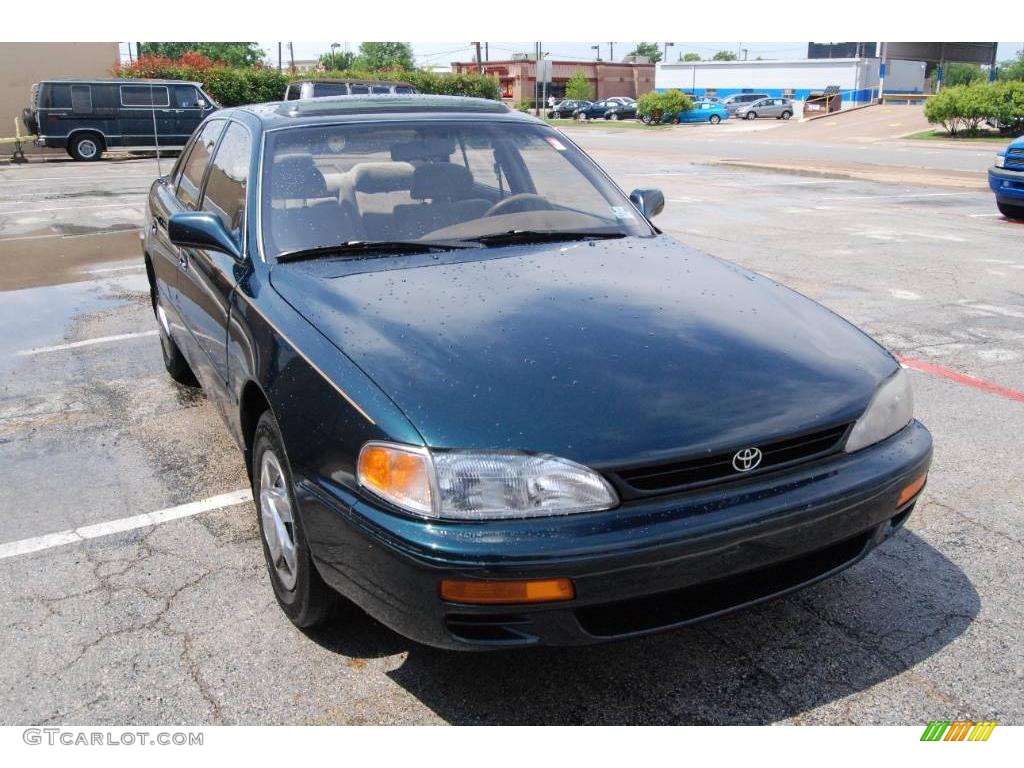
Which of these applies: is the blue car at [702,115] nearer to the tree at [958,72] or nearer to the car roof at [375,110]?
the tree at [958,72]

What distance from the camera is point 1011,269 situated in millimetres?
8820

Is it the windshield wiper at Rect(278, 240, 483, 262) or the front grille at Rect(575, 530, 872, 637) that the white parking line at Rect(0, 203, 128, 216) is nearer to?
the windshield wiper at Rect(278, 240, 483, 262)

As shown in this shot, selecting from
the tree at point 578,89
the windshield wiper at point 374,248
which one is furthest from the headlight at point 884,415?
the tree at point 578,89

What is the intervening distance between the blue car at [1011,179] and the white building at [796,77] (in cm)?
5187

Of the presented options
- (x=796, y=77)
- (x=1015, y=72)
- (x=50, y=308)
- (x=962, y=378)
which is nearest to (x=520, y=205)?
(x=962, y=378)

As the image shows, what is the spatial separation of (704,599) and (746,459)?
0.38m

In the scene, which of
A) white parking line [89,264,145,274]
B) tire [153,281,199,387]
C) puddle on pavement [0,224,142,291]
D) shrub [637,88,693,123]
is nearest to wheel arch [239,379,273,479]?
tire [153,281,199,387]

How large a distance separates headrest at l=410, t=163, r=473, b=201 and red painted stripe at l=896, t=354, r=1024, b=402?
3.32m

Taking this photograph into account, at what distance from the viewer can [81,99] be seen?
22.7 meters

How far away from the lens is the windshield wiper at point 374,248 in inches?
131

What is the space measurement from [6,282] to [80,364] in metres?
3.56

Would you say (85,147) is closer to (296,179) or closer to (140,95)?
(140,95)

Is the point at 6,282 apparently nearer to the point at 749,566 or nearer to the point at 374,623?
the point at 374,623

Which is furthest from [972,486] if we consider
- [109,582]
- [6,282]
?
[6,282]
